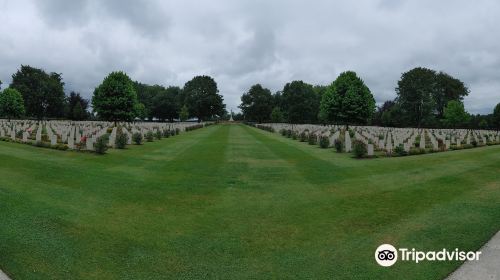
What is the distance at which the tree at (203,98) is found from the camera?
98812 mm

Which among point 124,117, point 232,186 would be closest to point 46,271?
point 232,186

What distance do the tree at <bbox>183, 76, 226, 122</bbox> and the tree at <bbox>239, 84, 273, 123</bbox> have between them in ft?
33.4

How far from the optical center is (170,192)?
9.63m

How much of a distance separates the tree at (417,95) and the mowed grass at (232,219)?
229 ft

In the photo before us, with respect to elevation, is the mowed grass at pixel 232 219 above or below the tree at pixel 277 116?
below

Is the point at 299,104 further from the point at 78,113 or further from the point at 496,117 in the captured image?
the point at 78,113

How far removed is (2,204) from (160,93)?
337ft

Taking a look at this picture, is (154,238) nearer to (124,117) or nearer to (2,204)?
(2,204)

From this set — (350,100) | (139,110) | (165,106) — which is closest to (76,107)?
(165,106)

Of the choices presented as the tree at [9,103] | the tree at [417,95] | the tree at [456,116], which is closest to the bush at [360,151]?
the tree at [456,116]

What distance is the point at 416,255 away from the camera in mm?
5754

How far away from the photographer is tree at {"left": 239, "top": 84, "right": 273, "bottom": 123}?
108562 mm

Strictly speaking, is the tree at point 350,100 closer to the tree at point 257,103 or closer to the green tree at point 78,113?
the green tree at point 78,113

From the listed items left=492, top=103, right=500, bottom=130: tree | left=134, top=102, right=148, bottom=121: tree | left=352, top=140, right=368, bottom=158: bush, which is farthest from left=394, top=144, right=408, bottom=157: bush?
left=492, top=103, right=500, bottom=130: tree
